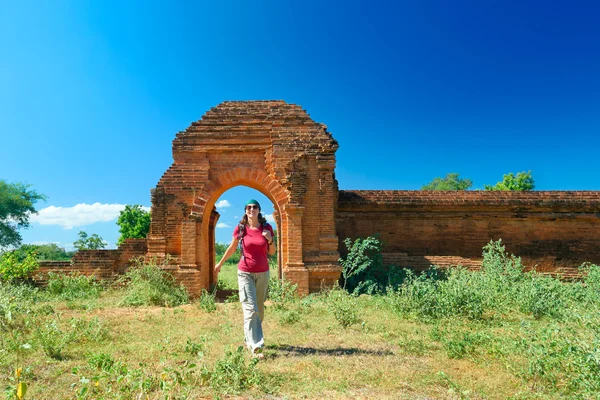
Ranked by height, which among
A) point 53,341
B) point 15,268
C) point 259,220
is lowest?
point 53,341

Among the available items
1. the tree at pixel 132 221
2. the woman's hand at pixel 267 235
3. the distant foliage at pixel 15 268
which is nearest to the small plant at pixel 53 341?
the woman's hand at pixel 267 235

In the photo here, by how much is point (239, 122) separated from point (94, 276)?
5149mm

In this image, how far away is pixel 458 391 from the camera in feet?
10.8

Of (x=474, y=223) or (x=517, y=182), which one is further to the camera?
(x=517, y=182)

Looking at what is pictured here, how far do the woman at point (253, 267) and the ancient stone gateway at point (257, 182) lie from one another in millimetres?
3703

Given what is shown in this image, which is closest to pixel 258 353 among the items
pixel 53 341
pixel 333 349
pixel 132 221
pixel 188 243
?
pixel 333 349

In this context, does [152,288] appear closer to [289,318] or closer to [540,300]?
[289,318]

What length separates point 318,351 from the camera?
4539 mm

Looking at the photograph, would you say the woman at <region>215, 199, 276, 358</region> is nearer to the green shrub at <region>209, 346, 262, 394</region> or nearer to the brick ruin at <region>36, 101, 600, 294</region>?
the green shrub at <region>209, 346, 262, 394</region>

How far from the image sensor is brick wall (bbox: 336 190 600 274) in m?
10.4

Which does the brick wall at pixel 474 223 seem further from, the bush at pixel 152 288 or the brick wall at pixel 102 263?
the brick wall at pixel 102 263

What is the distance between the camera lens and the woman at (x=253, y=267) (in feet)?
14.4

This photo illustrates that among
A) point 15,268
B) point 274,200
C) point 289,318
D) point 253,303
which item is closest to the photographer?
point 253,303

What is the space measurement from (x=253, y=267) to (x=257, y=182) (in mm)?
4629
